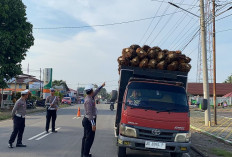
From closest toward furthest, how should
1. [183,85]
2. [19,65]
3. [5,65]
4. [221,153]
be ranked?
[183,85] < [221,153] < [5,65] < [19,65]

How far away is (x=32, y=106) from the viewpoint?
32312 mm

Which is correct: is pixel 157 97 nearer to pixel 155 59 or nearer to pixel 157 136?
pixel 157 136

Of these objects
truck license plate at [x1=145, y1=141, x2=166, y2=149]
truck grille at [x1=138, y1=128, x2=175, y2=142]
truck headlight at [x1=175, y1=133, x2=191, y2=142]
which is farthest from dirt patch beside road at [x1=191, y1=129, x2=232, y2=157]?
truck license plate at [x1=145, y1=141, x2=166, y2=149]

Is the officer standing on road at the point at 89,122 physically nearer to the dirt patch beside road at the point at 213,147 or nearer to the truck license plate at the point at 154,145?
the truck license plate at the point at 154,145

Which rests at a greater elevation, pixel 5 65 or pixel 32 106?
pixel 5 65

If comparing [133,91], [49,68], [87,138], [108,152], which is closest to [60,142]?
[108,152]

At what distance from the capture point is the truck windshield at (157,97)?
277 inches

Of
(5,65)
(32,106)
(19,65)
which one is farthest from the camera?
(32,106)

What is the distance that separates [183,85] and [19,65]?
70.4 ft

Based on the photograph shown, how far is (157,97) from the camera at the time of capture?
734 cm

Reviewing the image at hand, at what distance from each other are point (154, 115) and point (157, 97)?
77 centimetres

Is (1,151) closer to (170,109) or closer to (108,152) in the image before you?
(108,152)

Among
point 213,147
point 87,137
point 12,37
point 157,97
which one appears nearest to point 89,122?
point 87,137

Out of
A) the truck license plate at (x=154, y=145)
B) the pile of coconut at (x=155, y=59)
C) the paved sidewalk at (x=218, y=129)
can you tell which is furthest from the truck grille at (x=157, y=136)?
the paved sidewalk at (x=218, y=129)
